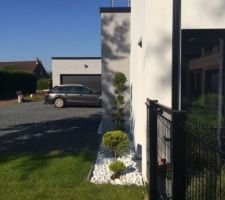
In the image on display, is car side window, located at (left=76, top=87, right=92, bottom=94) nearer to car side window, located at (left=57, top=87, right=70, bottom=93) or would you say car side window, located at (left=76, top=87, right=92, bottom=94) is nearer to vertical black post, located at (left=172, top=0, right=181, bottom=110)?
car side window, located at (left=57, top=87, right=70, bottom=93)

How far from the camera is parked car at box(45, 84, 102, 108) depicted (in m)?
25.8

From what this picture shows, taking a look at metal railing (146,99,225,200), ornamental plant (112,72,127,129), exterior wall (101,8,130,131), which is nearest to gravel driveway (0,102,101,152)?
ornamental plant (112,72,127,129)

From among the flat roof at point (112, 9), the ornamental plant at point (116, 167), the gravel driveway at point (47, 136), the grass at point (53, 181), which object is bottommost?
the grass at point (53, 181)

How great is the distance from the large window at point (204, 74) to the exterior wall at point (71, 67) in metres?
27.2

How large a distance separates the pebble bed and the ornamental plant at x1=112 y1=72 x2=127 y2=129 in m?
2.63

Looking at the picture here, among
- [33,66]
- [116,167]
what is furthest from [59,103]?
[33,66]

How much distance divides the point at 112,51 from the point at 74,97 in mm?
13795

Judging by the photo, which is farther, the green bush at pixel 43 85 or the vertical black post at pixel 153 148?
the green bush at pixel 43 85

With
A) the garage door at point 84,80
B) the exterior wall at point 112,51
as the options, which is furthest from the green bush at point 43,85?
the exterior wall at point 112,51

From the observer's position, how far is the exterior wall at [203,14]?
664 cm

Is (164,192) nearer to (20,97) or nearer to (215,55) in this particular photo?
(215,55)

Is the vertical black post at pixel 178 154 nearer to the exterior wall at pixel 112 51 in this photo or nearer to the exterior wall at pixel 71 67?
the exterior wall at pixel 112 51

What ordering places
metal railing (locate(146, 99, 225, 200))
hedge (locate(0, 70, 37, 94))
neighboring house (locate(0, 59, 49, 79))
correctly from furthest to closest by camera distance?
1. neighboring house (locate(0, 59, 49, 79))
2. hedge (locate(0, 70, 37, 94))
3. metal railing (locate(146, 99, 225, 200))

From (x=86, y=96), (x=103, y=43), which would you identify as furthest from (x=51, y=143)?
(x=86, y=96)
